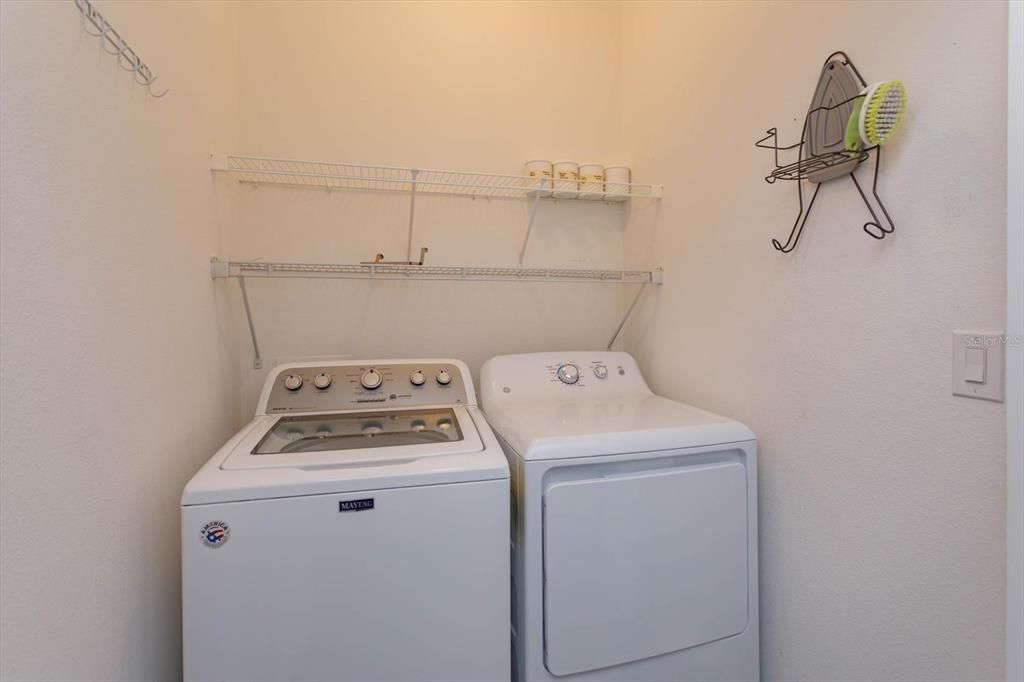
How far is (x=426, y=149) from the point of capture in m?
1.98

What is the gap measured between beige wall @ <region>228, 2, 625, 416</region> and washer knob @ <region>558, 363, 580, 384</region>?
1.12ft

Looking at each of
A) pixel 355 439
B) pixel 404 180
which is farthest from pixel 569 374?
pixel 404 180

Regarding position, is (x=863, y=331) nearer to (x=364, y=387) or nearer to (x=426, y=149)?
(x=364, y=387)

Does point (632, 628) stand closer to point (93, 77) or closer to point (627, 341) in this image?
point (627, 341)

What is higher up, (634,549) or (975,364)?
(975,364)

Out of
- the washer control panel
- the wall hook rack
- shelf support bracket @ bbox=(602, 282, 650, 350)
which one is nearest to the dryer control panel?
the washer control panel

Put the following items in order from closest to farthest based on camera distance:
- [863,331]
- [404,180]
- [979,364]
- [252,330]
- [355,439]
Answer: [979,364] < [863,331] < [355,439] < [252,330] < [404,180]

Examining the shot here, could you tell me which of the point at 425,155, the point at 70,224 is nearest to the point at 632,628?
the point at 70,224

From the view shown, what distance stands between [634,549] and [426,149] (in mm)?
1786

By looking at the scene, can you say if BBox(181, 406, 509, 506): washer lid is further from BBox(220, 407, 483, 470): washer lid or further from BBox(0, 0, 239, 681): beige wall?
BBox(0, 0, 239, 681): beige wall

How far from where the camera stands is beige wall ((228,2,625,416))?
1833 millimetres

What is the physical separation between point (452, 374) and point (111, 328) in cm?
104

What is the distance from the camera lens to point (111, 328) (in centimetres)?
91

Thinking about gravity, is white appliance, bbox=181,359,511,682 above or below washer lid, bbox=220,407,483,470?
below
